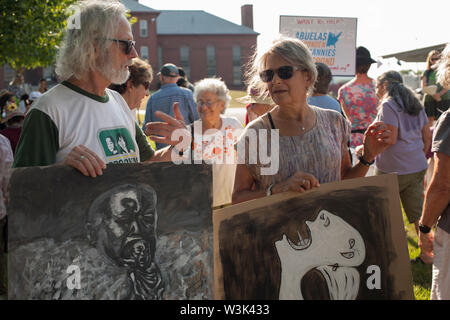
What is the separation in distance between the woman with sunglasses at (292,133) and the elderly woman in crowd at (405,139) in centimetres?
223

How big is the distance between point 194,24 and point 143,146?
67.2m

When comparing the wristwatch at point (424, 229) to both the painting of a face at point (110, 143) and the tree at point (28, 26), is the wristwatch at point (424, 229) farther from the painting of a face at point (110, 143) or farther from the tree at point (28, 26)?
the tree at point (28, 26)

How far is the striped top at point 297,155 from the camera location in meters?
2.09

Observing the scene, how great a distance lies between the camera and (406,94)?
4.27 m

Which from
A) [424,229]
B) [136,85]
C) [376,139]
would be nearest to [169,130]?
[376,139]

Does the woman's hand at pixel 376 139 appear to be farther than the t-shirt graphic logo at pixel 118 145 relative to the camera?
Yes

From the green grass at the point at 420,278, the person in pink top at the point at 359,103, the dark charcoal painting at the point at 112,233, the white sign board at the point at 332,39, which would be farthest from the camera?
the white sign board at the point at 332,39

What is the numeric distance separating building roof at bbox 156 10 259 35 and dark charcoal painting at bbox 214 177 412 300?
6481 centimetres

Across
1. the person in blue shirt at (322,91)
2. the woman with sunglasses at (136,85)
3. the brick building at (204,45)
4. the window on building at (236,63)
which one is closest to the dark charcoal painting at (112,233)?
the woman with sunglasses at (136,85)

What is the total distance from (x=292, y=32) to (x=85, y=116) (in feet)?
15.7

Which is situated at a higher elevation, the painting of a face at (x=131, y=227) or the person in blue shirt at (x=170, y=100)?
the person in blue shirt at (x=170, y=100)

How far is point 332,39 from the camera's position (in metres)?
6.29

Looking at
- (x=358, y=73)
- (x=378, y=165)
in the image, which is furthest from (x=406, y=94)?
(x=358, y=73)
